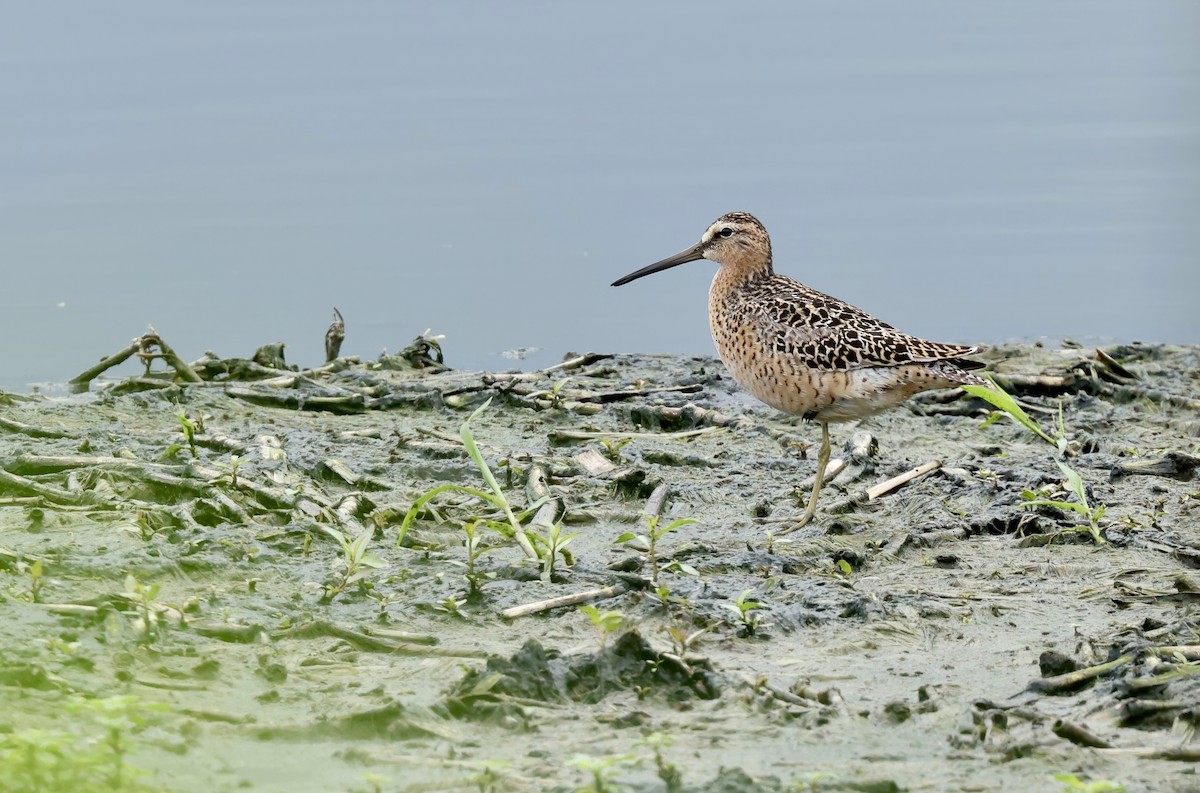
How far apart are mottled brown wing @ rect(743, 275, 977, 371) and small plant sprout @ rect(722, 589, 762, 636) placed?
1875 mm

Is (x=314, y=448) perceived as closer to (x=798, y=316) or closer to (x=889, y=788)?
(x=798, y=316)

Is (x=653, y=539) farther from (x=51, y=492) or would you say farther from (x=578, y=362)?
(x=578, y=362)

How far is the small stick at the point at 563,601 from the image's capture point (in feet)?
14.1

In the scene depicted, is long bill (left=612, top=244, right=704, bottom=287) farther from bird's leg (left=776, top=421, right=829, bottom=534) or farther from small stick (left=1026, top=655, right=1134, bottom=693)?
small stick (left=1026, top=655, right=1134, bottom=693)

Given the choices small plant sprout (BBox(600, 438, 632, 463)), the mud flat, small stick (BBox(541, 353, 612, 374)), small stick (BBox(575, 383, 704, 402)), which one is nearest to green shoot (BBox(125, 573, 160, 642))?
the mud flat

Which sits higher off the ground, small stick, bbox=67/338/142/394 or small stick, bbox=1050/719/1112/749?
small stick, bbox=67/338/142/394

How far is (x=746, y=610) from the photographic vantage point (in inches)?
168

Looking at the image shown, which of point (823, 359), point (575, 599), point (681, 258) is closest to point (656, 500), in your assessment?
point (823, 359)

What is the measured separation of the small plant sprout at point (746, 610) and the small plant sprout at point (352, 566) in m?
1.05

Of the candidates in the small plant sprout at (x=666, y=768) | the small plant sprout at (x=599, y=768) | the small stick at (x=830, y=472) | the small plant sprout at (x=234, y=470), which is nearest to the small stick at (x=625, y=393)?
the small stick at (x=830, y=472)

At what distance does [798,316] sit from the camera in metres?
6.18

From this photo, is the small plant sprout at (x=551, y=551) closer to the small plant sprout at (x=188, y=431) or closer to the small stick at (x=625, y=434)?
the small plant sprout at (x=188, y=431)

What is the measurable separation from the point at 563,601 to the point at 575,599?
0.13 feet

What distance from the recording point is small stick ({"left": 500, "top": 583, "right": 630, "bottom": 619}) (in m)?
4.31
